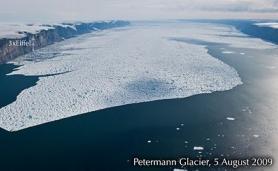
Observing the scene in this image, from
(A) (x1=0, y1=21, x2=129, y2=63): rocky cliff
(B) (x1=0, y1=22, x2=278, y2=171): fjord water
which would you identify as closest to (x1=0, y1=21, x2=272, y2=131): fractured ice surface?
(B) (x1=0, y1=22, x2=278, y2=171): fjord water

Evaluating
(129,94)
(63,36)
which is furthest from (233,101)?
(63,36)

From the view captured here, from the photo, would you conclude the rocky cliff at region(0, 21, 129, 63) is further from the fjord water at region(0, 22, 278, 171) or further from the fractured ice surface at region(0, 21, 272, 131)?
the fjord water at region(0, 22, 278, 171)

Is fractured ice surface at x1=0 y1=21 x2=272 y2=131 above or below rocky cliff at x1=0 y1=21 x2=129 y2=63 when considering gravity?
below

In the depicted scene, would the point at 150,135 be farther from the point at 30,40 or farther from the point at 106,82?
the point at 30,40

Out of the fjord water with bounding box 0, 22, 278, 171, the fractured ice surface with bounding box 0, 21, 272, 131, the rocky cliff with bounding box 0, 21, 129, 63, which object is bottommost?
the fjord water with bounding box 0, 22, 278, 171

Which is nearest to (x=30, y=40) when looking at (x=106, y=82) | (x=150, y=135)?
(x=106, y=82)

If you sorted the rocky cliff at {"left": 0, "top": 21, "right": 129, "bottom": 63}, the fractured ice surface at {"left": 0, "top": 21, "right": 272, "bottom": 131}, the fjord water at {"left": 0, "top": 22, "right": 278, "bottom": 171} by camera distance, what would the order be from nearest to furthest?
the fjord water at {"left": 0, "top": 22, "right": 278, "bottom": 171}
the fractured ice surface at {"left": 0, "top": 21, "right": 272, "bottom": 131}
the rocky cliff at {"left": 0, "top": 21, "right": 129, "bottom": 63}

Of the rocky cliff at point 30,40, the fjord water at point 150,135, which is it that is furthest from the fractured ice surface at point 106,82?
the rocky cliff at point 30,40

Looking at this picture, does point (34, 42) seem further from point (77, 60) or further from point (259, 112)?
point (259, 112)
